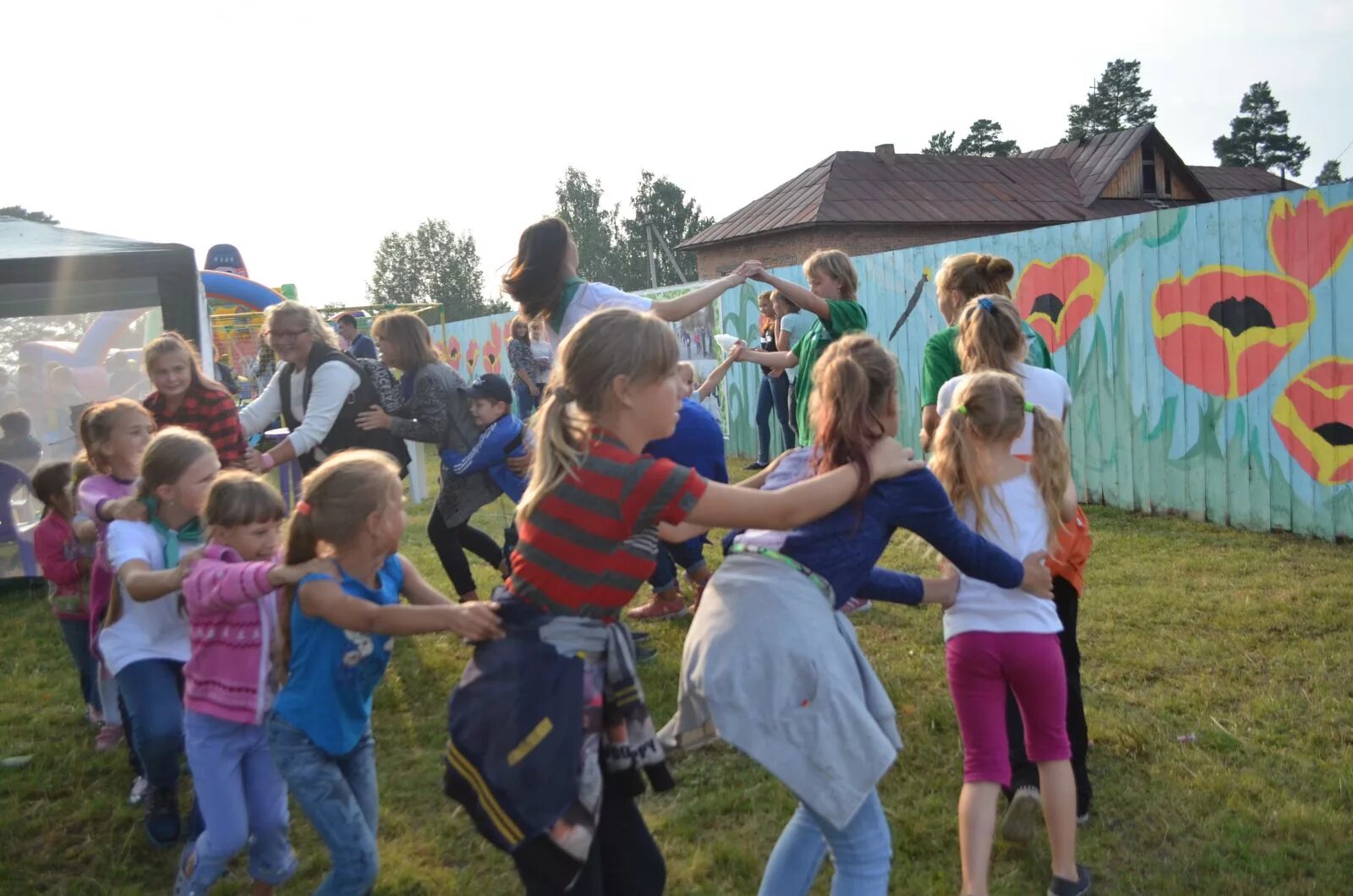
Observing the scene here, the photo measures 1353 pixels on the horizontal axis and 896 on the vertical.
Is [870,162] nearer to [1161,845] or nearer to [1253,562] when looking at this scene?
[1253,562]

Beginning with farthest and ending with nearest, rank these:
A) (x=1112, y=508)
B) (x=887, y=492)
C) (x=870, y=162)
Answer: (x=870, y=162)
(x=1112, y=508)
(x=887, y=492)

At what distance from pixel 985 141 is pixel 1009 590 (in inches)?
2908

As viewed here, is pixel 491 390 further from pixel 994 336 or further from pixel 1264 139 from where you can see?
pixel 1264 139

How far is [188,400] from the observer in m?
4.94

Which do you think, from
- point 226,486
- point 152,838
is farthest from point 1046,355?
point 152,838

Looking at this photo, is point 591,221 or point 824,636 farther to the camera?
point 591,221

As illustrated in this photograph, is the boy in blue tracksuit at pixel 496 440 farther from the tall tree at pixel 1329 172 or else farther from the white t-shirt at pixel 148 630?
the tall tree at pixel 1329 172

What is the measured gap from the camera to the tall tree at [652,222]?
232ft

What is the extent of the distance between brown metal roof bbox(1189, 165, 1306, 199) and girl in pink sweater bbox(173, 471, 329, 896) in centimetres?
5852

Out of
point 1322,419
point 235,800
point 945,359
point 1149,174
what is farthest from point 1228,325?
point 1149,174

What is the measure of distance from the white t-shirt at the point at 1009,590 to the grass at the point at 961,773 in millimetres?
837

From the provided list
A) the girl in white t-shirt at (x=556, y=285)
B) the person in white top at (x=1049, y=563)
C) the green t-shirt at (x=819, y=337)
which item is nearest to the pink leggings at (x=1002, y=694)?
the person in white top at (x=1049, y=563)

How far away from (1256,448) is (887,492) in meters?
6.32

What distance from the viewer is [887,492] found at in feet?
7.84
